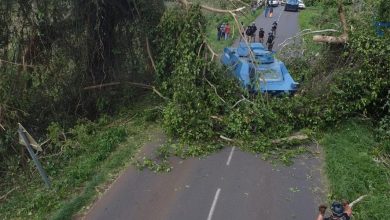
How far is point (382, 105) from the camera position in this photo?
1320 cm

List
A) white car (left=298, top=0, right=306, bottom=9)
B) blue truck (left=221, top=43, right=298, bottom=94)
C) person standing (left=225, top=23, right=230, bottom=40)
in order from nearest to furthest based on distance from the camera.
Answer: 1. blue truck (left=221, top=43, right=298, bottom=94)
2. person standing (left=225, top=23, right=230, bottom=40)
3. white car (left=298, top=0, right=306, bottom=9)

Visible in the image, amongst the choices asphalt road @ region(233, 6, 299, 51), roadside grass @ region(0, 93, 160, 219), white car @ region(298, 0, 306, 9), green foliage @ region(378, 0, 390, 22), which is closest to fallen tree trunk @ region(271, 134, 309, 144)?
roadside grass @ region(0, 93, 160, 219)

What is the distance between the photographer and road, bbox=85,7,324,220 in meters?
9.63

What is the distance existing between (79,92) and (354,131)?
31.3 ft

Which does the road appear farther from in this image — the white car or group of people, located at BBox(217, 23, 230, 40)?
the white car

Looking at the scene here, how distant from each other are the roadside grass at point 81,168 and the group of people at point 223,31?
11.0 metres

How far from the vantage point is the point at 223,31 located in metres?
24.9

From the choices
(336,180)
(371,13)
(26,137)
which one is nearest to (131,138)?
(26,137)

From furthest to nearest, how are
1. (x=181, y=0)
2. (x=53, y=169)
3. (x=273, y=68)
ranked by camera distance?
(x=273, y=68) → (x=181, y=0) → (x=53, y=169)

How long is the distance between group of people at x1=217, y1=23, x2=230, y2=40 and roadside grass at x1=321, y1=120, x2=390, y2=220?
13.0 meters

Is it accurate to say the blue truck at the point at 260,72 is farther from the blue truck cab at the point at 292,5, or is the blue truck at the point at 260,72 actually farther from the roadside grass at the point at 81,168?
the blue truck cab at the point at 292,5

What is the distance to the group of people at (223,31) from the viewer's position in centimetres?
2466

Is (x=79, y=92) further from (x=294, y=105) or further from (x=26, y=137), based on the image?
(x=294, y=105)

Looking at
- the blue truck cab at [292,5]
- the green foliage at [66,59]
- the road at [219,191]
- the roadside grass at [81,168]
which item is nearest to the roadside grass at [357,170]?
the road at [219,191]
